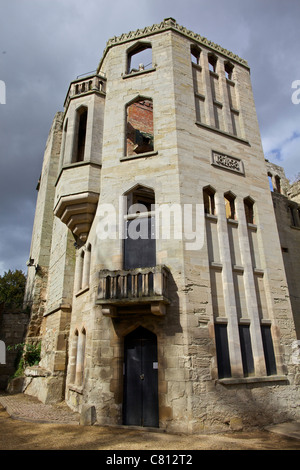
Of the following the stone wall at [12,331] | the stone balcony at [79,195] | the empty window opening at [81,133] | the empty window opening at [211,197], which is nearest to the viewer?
the empty window opening at [211,197]

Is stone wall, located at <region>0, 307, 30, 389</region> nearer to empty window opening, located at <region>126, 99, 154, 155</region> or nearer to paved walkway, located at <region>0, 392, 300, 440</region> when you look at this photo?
paved walkway, located at <region>0, 392, 300, 440</region>

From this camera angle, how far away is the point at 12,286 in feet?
99.5

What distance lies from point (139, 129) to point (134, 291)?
11813 mm

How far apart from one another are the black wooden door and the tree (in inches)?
928

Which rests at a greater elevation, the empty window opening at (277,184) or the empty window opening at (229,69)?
the empty window opening at (229,69)

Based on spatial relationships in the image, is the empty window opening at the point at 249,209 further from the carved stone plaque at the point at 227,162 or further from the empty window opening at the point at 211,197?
the empty window opening at the point at 211,197

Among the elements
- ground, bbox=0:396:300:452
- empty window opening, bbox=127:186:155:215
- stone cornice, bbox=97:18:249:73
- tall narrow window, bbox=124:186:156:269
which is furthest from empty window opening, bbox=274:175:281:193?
ground, bbox=0:396:300:452

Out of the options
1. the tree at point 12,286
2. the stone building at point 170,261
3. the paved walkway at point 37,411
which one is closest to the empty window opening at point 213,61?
the stone building at point 170,261

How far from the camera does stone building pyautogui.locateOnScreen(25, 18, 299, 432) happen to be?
8.10 meters

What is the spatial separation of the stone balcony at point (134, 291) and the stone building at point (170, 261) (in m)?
0.03

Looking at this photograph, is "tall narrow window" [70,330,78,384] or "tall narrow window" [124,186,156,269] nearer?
"tall narrow window" [124,186,156,269]

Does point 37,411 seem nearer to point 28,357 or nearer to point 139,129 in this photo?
point 28,357

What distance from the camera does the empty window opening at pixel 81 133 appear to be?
12333 millimetres

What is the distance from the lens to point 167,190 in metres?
9.75
